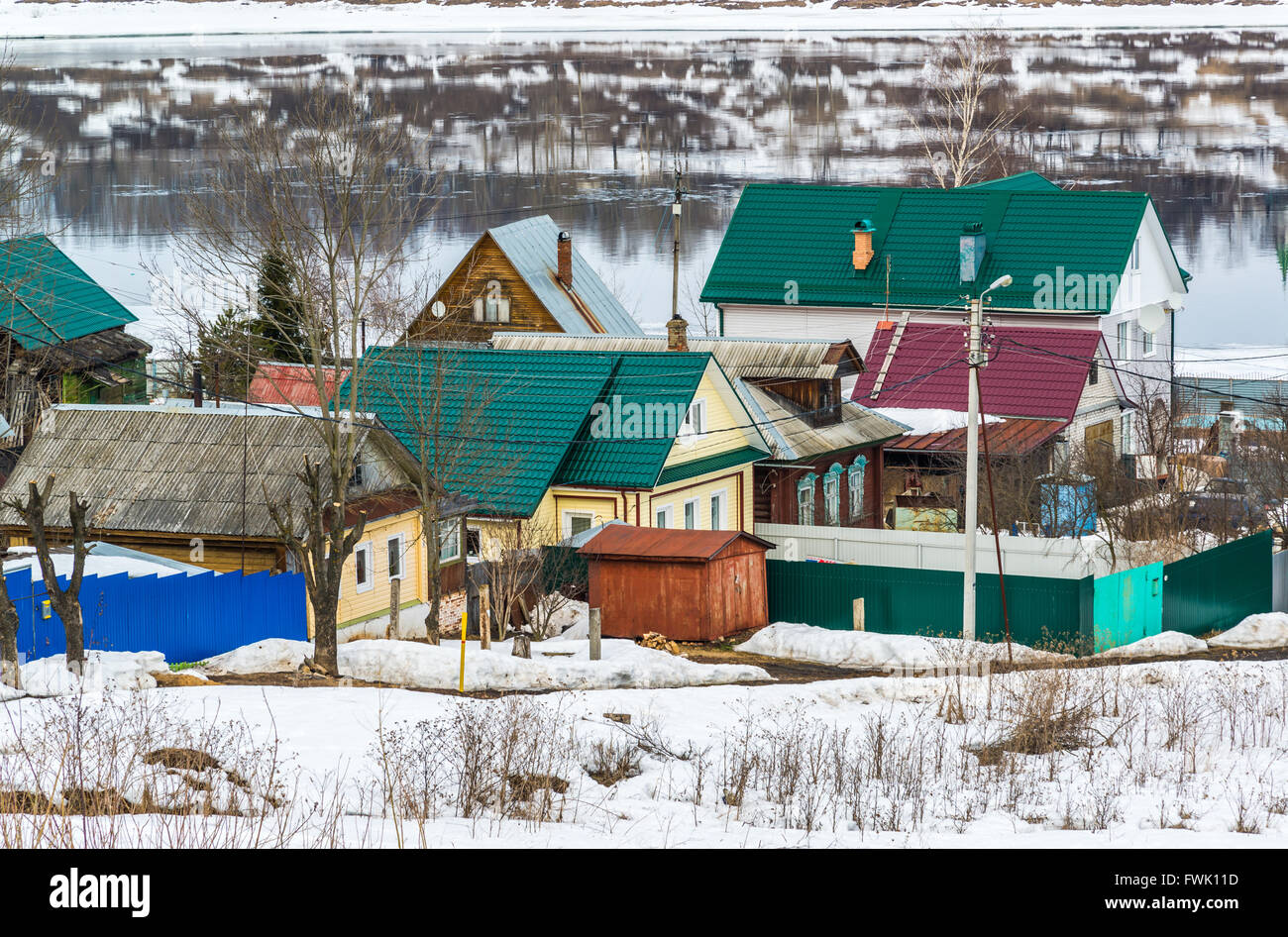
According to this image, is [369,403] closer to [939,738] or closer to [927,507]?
[927,507]

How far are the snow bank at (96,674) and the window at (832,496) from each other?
17.5 metres

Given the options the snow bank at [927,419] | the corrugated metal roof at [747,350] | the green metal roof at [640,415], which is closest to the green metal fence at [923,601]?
the green metal roof at [640,415]

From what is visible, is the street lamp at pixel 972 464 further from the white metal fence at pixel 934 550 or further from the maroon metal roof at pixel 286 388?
the maroon metal roof at pixel 286 388

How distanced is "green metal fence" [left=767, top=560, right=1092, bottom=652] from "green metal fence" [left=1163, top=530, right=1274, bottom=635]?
2596mm

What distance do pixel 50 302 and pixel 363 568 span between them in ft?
60.0

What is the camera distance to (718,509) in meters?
33.2

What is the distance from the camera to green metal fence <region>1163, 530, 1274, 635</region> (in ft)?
91.1

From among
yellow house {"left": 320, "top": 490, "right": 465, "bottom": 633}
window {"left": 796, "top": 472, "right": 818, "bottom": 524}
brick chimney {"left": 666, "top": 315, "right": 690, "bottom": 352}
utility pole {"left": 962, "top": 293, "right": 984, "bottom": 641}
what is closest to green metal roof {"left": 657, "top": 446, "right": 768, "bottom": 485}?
window {"left": 796, "top": 472, "right": 818, "bottom": 524}

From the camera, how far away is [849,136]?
127750 mm

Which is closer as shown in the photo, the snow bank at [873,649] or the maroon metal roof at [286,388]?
the snow bank at [873,649]

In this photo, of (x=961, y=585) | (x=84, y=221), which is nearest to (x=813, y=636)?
(x=961, y=585)

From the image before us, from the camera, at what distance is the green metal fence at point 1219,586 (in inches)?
1093

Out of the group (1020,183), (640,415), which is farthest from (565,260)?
(640,415)

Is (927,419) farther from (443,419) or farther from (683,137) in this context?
(683,137)
